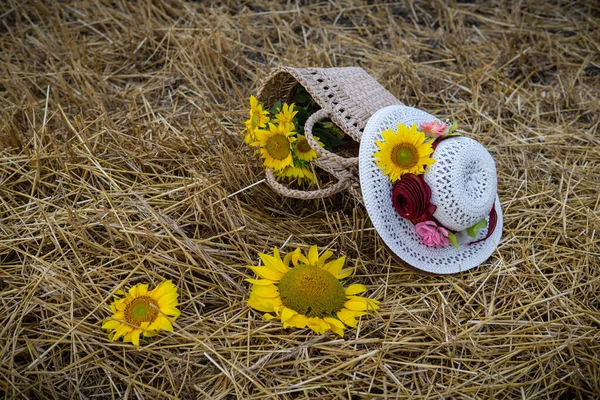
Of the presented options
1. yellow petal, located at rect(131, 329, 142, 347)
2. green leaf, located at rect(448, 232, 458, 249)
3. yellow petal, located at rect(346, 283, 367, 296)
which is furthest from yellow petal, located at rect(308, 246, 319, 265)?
yellow petal, located at rect(131, 329, 142, 347)

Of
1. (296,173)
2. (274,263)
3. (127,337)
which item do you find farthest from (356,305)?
A: (127,337)

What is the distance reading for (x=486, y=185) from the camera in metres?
1.62

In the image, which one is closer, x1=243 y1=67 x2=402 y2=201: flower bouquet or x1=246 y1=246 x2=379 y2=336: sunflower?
x1=246 y1=246 x2=379 y2=336: sunflower

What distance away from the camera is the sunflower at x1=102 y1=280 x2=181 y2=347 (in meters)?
1.43

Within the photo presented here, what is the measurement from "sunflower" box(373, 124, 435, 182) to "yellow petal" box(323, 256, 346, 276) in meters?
0.29

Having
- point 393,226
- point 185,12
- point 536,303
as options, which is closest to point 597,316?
point 536,303

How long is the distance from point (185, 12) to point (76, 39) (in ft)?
1.75

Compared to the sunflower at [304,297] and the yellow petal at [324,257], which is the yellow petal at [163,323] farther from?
the yellow petal at [324,257]

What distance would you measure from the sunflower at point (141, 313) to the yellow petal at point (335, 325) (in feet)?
1.33

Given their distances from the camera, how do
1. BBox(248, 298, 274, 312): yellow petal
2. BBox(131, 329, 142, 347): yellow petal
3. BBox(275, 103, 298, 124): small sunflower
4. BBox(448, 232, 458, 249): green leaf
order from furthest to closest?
1. BBox(275, 103, 298, 124): small sunflower
2. BBox(448, 232, 458, 249): green leaf
3. BBox(248, 298, 274, 312): yellow petal
4. BBox(131, 329, 142, 347): yellow petal

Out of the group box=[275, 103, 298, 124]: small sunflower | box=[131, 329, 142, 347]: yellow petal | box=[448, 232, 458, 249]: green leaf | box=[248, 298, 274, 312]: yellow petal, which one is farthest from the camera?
box=[275, 103, 298, 124]: small sunflower

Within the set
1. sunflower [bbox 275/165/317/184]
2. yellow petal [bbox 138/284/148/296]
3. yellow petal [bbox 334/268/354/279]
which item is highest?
sunflower [bbox 275/165/317/184]

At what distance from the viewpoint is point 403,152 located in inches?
61.2

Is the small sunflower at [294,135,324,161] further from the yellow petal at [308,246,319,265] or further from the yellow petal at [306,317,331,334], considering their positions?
the yellow petal at [306,317,331,334]
